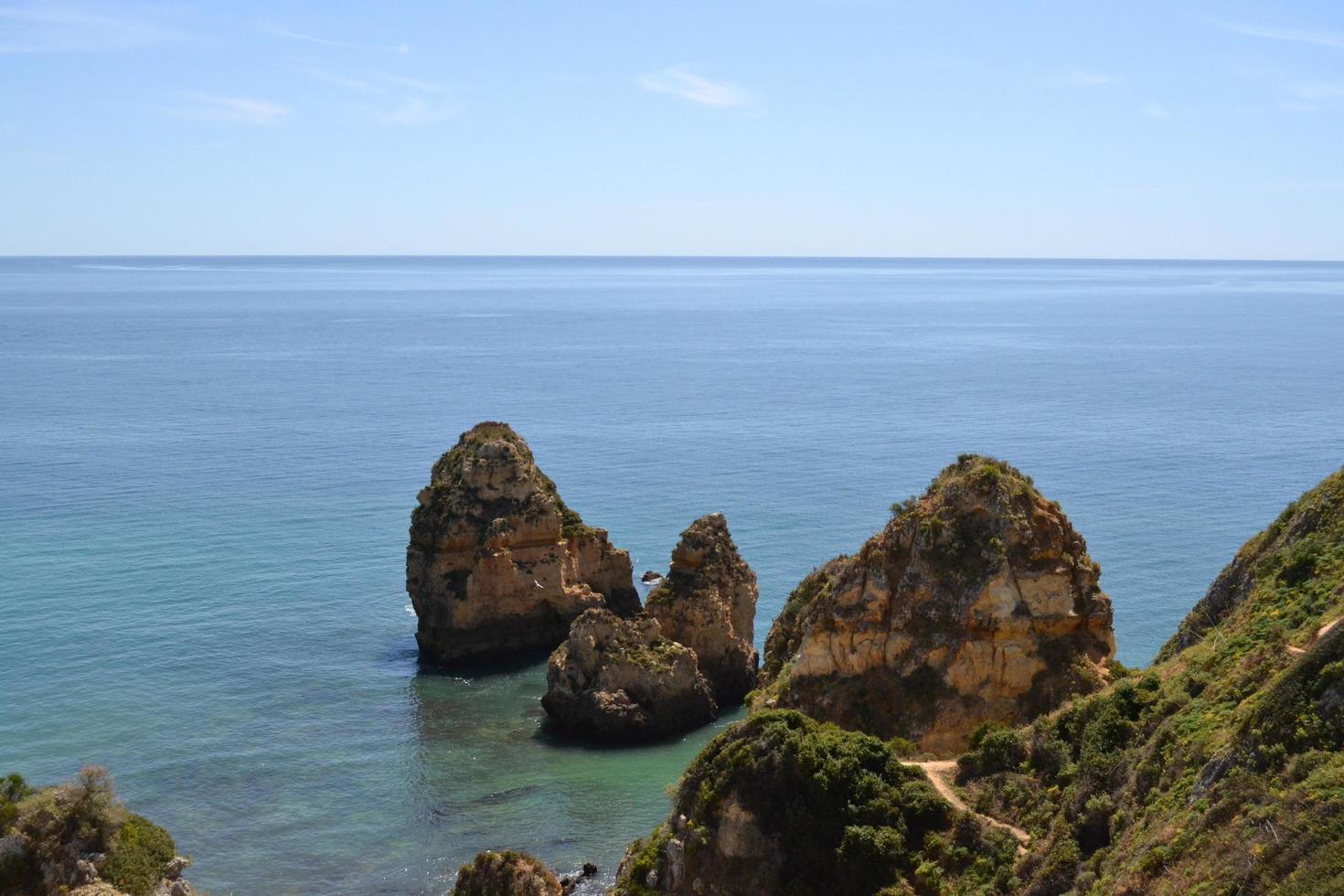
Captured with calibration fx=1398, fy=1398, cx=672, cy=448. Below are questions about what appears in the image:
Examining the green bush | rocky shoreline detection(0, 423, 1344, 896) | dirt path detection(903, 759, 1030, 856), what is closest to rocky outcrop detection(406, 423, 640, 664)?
rocky shoreline detection(0, 423, 1344, 896)

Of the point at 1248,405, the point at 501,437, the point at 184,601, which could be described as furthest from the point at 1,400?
the point at 1248,405

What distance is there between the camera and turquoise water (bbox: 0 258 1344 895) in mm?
50531

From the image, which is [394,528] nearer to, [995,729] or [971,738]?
[971,738]

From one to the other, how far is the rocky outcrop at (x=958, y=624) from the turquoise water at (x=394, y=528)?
12050 mm

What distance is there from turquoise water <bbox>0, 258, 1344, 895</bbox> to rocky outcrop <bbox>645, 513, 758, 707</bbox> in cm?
612

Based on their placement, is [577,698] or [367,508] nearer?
[577,698]

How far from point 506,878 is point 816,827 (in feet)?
40.5

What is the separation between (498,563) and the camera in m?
65.7

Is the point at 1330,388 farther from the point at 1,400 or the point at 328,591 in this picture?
the point at 1,400

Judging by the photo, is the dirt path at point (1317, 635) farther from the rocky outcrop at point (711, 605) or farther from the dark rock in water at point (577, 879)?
the rocky outcrop at point (711, 605)

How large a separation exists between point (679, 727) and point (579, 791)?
7110 mm

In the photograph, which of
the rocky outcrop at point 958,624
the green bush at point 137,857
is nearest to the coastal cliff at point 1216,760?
the rocky outcrop at point 958,624

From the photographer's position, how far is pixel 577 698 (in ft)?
187

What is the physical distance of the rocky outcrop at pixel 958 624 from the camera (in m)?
38.3
